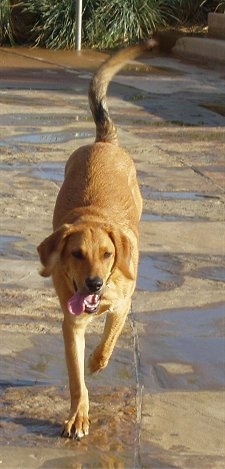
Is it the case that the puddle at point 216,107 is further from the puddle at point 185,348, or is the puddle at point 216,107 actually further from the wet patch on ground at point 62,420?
the wet patch on ground at point 62,420

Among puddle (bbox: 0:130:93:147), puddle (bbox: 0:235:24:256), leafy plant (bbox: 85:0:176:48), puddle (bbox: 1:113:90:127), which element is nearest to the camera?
puddle (bbox: 0:235:24:256)

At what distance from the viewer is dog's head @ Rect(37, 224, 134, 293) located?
18.0ft

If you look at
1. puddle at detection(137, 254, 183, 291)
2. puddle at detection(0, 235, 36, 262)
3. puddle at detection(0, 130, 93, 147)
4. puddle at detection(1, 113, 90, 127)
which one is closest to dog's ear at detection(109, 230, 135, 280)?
puddle at detection(137, 254, 183, 291)

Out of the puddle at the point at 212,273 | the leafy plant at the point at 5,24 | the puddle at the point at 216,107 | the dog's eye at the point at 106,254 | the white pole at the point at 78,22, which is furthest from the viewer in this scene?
the leafy plant at the point at 5,24

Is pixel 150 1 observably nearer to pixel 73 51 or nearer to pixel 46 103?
pixel 73 51

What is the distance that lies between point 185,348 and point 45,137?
6.12 metres

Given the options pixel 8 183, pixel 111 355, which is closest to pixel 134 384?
pixel 111 355

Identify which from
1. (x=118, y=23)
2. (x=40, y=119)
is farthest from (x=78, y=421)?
(x=118, y=23)

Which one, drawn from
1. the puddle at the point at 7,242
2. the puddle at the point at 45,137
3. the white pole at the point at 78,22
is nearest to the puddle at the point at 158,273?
the puddle at the point at 7,242

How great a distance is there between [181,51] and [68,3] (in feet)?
7.50

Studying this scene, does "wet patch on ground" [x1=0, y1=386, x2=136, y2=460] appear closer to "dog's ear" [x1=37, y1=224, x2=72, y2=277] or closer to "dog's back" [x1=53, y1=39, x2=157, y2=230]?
"dog's ear" [x1=37, y1=224, x2=72, y2=277]

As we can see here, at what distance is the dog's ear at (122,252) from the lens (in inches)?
226

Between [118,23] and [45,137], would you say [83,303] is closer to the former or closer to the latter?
[45,137]

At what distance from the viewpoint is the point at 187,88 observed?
16.7 meters
